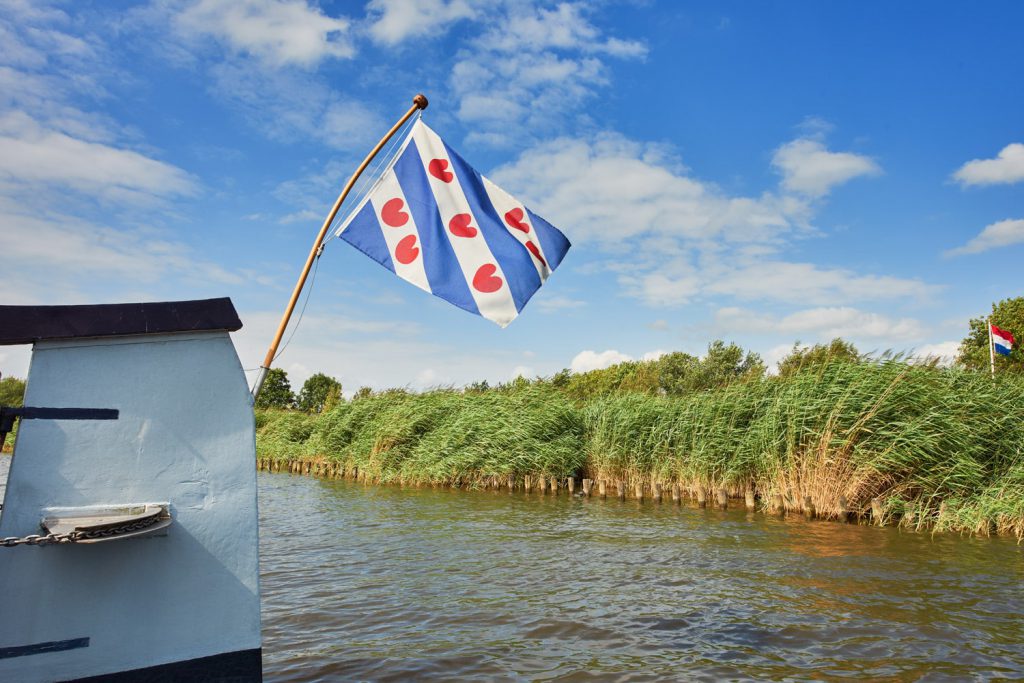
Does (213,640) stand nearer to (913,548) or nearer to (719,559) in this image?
(719,559)

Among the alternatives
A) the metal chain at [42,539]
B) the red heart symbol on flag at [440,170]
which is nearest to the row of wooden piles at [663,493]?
the red heart symbol on flag at [440,170]

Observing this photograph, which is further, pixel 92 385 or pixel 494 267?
pixel 494 267

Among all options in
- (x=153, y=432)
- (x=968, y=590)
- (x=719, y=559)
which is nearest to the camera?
(x=153, y=432)

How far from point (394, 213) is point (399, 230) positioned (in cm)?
14

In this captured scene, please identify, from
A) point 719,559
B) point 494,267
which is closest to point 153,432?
point 494,267

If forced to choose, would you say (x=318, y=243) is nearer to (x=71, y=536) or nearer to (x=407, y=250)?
(x=407, y=250)

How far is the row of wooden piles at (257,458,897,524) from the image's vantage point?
1274cm

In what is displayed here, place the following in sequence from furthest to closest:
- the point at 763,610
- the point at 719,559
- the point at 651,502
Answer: the point at 651,502 < the point at 719,559 < the point at 763,610

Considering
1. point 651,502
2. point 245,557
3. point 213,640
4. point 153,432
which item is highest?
point 153,432

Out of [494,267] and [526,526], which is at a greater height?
[494,267]

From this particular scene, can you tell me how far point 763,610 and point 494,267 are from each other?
16.2 ft

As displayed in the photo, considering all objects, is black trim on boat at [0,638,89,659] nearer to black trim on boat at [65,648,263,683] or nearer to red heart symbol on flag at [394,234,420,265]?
black trim on boat at [65,648,263,683]

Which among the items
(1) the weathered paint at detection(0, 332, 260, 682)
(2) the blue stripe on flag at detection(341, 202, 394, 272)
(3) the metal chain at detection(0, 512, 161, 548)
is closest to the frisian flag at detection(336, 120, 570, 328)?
(2) the blue stripe on flag at detection(341, 202, 394, 272)

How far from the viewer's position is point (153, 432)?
3578mm
